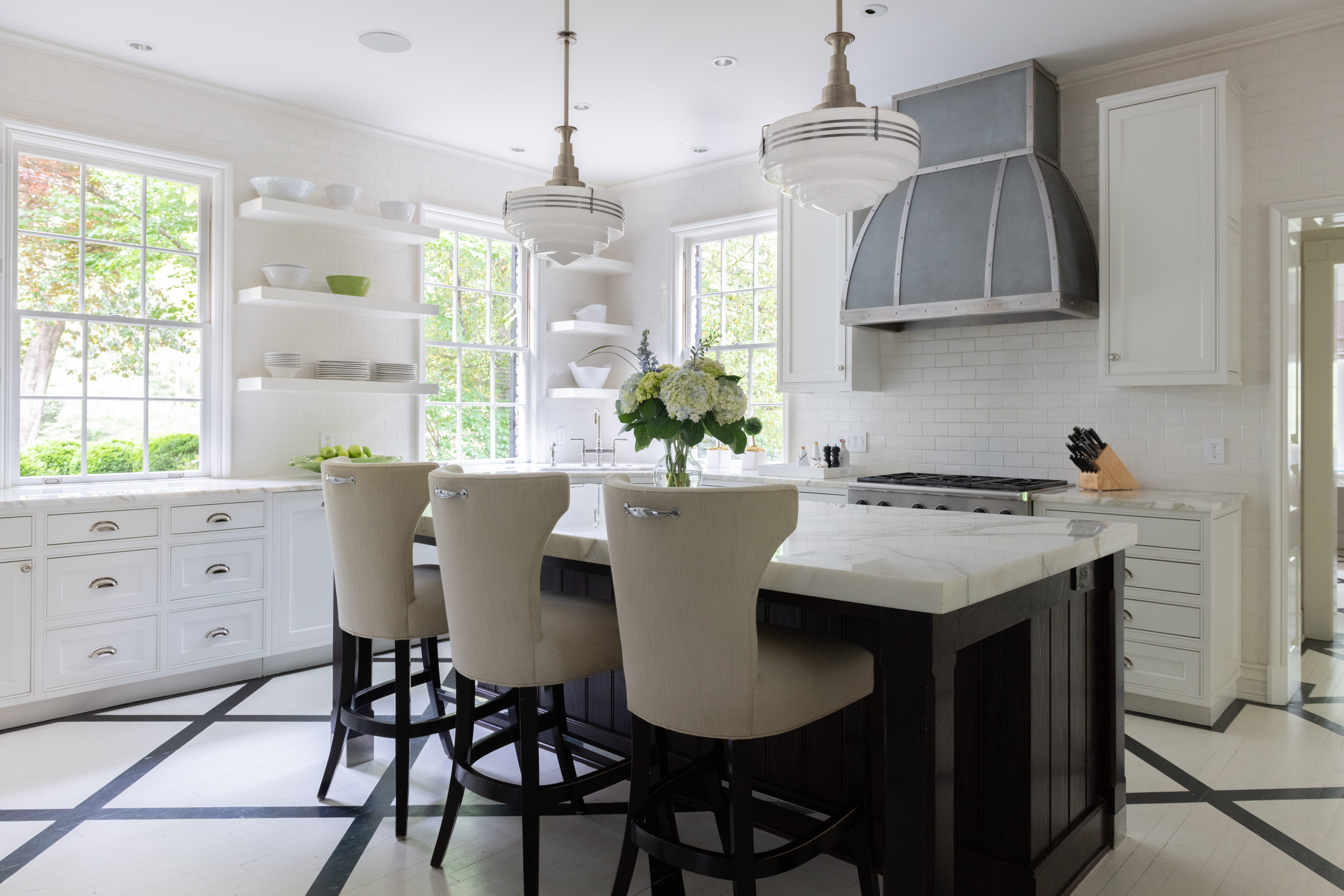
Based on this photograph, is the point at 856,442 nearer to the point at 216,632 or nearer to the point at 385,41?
the point at 385,41

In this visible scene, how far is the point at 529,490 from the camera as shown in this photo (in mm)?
2111

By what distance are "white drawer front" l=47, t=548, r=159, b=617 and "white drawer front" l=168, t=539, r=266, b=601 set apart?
79mm

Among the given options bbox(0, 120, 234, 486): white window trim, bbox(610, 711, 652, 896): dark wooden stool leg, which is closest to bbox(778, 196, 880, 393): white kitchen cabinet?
bbox(0, 120, 234, 486): white window trim

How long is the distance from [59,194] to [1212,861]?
17.3 feet

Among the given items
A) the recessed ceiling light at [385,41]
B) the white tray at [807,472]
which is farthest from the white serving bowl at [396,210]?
the white tray at [807,472]

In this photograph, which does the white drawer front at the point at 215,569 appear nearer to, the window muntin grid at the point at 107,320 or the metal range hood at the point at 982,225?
the window muntin grid at the point at 107,320

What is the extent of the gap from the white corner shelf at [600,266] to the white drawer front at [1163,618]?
12.7 ft

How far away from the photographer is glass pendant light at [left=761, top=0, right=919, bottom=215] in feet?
7.18

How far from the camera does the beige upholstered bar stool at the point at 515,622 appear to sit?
2.13 m

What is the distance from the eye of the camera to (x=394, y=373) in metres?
5.14

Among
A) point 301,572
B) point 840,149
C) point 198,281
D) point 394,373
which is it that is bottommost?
point 301,572

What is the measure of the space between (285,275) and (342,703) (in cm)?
264

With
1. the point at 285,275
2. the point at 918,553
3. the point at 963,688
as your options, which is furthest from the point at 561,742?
the point at 285,275

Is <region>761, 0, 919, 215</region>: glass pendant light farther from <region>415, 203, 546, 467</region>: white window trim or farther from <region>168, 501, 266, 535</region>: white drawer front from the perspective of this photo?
<region>415, 203, 546, 467</region>: white window trim
